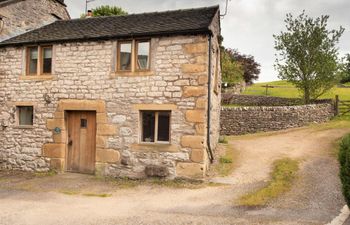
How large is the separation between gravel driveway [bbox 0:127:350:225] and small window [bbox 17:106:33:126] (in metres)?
2.08

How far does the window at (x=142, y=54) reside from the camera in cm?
1033

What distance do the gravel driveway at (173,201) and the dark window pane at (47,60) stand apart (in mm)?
4041

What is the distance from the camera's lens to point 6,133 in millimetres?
11828

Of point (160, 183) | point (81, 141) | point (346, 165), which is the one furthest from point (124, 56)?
point (346, 165)

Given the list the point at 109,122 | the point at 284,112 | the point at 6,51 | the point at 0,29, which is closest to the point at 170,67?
the point at 109,122

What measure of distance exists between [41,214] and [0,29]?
30.7ft

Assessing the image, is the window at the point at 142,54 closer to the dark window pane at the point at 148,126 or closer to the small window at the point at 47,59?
the dark window pane at the point at 148,126

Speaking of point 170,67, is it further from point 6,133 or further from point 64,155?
point 6,133

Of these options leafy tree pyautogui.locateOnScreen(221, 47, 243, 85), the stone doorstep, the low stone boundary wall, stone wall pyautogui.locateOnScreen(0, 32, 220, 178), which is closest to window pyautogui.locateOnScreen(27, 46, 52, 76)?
stone wall pyautogui.locateOnScreen(0, 32, 220, 178)

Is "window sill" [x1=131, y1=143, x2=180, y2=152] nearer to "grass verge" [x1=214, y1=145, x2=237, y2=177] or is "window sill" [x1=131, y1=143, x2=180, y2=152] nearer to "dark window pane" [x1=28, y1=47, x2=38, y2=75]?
"grass verge" [x1=214, y1=145, x2=237, y2=177]

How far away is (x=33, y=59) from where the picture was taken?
11.8 metres

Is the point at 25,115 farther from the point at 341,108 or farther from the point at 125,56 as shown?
the point at 341,108

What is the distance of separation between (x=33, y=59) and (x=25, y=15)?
3.47 m

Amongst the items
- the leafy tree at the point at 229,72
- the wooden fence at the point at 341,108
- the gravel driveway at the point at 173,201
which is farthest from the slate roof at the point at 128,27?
the leafy tree at the point at 229,72
